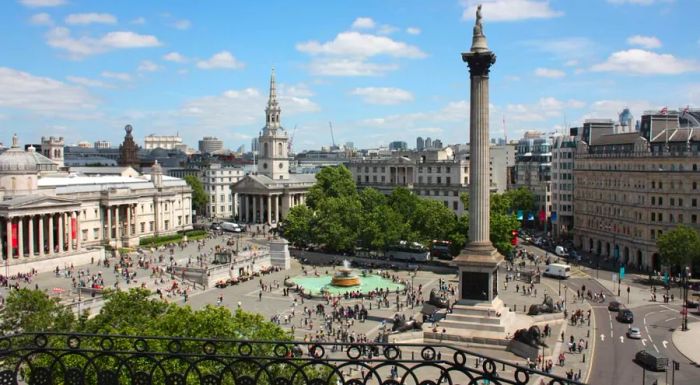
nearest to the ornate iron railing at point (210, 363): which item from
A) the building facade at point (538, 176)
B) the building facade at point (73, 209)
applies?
the building facade at point (73, 209)

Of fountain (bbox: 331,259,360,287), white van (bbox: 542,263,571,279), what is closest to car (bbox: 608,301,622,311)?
white van (bbox: 542,263,571,279)

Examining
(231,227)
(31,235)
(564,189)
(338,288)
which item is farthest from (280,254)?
(564,189)

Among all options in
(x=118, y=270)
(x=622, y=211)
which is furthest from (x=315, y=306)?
(x=622, y=211)

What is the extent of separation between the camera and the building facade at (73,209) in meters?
80.1

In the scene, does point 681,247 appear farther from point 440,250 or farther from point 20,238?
point 20,238

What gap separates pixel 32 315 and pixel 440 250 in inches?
2471

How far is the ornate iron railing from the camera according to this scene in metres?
11.9

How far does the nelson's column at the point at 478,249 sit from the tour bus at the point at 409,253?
35940mm

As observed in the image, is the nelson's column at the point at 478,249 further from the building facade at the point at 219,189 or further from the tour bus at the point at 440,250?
the building facade at the point at 219,189

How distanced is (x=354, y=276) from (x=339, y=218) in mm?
19688

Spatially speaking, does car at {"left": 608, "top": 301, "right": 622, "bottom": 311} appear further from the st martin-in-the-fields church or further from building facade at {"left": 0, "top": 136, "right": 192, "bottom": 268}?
the st martin-in-the-fields church

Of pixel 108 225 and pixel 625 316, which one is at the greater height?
pixel 108 225

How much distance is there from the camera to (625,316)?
57531 millimetres

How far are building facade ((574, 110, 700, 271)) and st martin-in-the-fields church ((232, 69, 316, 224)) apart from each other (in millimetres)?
56821
